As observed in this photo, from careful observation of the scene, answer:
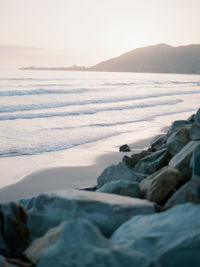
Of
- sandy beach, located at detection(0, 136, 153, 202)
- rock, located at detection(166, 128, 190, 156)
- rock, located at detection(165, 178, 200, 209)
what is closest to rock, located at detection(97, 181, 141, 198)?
rock, located at detection(165, 178, 200, 209)

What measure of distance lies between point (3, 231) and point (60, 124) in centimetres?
1044

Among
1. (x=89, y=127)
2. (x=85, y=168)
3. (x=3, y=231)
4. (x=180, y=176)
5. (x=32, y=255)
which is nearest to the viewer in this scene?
(x=32, y=255)

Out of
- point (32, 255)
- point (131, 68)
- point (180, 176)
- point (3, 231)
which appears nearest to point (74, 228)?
point (32, 255)

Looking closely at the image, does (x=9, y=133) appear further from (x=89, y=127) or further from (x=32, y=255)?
(x=32, y=255)

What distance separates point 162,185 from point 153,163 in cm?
158

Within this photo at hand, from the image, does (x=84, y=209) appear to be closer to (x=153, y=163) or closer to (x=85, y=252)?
(x=85, y=252)

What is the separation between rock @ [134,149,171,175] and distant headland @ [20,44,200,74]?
15901 cm

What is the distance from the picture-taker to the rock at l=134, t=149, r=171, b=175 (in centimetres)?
518

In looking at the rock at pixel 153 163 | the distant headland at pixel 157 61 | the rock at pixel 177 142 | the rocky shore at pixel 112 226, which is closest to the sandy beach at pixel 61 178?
the rock at pixel 153 163

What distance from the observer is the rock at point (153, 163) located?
518 cm

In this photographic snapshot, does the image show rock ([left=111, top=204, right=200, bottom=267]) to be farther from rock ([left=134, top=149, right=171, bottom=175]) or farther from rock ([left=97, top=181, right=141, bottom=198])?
rock ([left=134, top=149, right=171, bottom=175])

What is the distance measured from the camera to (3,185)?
5922 mm

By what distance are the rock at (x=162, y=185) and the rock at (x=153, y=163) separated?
1.38 meters

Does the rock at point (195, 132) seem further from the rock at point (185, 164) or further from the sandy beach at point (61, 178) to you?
the sandy beach at point (61, 178)
